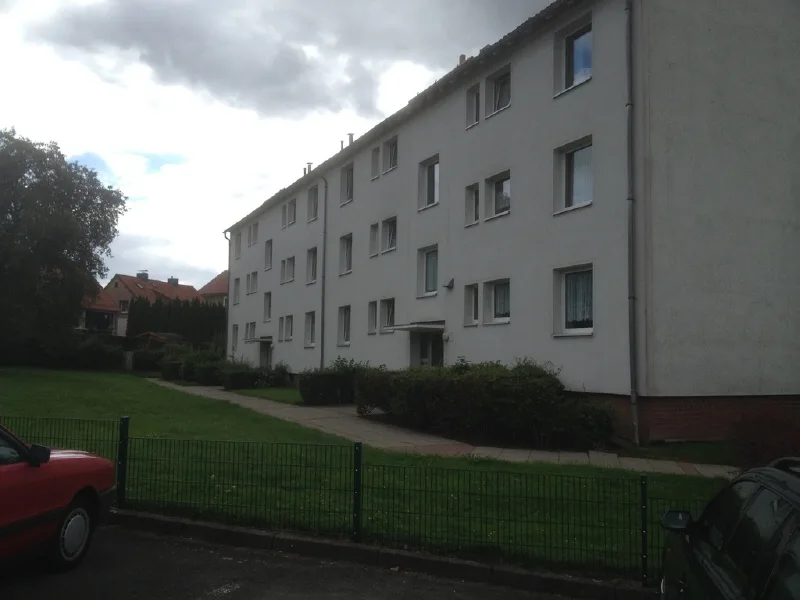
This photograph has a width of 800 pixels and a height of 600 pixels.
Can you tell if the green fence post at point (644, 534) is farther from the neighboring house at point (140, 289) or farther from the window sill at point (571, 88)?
the neighboring house at point (140, 289)

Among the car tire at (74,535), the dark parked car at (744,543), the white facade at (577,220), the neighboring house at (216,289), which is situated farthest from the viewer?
the neighboring house at (216,289)

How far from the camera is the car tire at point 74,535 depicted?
5984mm

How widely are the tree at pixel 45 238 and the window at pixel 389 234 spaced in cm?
2341

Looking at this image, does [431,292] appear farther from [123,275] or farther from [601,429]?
[123,275]

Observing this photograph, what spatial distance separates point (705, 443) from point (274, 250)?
25295 millimetres

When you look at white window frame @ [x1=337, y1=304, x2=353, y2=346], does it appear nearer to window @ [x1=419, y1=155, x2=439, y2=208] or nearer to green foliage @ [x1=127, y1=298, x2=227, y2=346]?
window @ [x1=419, y1=155, x2=439, y2=208]

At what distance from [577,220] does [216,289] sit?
69.8 metres

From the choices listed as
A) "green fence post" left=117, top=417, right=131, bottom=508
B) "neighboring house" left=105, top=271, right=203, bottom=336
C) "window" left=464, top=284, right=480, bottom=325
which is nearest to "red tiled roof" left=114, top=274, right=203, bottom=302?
"neighboring house" left=105, top=271, right=203, bottom=336

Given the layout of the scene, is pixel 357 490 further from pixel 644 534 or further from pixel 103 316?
pixel 103 316

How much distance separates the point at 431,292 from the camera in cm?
2159

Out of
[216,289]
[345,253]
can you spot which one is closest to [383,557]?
[345,253]

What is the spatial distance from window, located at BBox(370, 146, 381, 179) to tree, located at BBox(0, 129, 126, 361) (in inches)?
886

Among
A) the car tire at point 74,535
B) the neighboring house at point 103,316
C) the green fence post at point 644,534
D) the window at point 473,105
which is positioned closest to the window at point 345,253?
the window at point 473,105

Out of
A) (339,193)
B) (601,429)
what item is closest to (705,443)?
(601,429)
